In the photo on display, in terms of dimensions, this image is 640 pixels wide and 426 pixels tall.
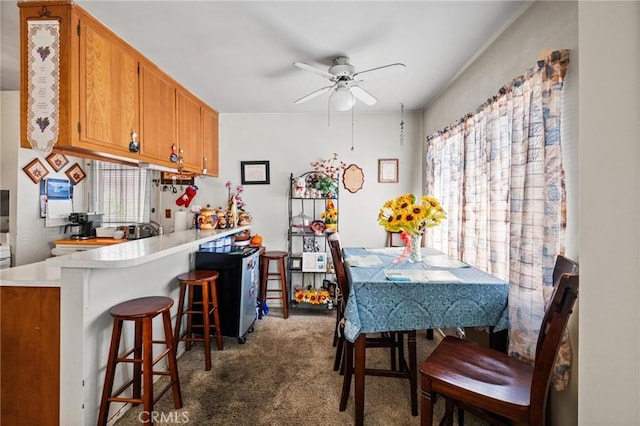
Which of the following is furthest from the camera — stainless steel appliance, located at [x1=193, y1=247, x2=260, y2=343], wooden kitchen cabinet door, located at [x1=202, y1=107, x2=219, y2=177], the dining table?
wooden kitchen cabinet door, located at [x1=202, y1=107, x2=219, y2=177]

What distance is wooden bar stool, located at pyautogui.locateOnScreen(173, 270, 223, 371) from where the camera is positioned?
7.56 ft

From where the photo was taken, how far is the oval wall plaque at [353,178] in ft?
12.2

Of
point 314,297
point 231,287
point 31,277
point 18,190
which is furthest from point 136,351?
point 18,190

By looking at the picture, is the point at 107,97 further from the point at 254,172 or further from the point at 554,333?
the point at 554,333

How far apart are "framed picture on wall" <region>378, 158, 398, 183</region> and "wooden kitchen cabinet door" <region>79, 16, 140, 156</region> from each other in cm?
268

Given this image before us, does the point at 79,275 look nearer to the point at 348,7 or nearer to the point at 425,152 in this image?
the point at 348,7

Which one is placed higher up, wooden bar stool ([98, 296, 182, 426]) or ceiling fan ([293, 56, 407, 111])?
ceiling fan ([293, 56, 407, 111])

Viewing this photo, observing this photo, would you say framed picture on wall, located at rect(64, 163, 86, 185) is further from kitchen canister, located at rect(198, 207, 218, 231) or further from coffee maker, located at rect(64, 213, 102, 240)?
kitchen canister, located at rect(198, 207, 218, 231)

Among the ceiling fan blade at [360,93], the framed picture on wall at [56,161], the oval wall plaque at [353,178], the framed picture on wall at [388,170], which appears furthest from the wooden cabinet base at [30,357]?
the framed picture on wall at [388,170]

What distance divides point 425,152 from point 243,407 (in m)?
3.20

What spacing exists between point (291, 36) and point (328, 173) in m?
1.85

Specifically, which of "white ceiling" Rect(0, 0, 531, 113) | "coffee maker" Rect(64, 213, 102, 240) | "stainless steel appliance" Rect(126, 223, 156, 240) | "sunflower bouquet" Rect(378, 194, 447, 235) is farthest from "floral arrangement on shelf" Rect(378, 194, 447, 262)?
"coffee maker" Rect(64, 213, 102, 240)

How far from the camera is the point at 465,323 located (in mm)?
1666

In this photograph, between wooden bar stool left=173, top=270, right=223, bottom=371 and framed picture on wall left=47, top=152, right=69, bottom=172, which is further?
framed picture on wall left=47, top=152, right=69, bottom=172
